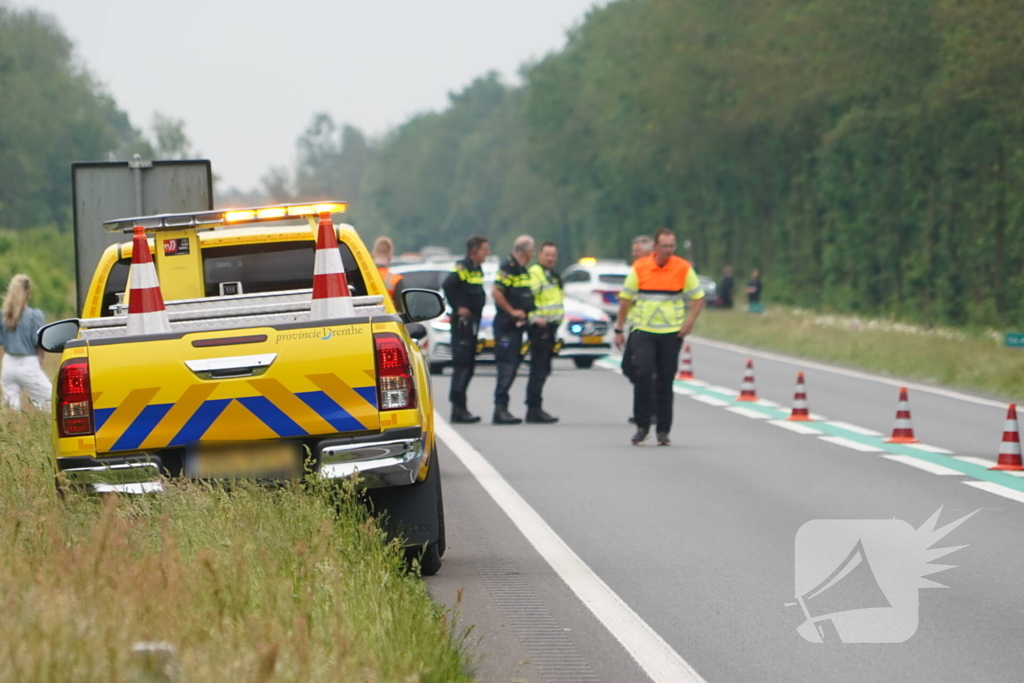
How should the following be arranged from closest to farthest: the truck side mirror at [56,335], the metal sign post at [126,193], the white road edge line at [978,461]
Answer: the truck side mirror at [56,335] → the white road edge line at [978,461] → the metal sign post at [126,193]

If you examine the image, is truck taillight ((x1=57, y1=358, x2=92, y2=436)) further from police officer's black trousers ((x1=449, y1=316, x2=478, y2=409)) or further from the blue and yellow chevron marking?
police officer's black trousers ((x1=449, y1=316, x2=478, y2=409))

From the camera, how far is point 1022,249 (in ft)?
142

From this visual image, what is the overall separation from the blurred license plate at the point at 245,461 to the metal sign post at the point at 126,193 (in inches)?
402

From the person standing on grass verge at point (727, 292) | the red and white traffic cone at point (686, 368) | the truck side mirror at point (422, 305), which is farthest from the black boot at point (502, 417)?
the person standing on grass verge at point (727, 292)

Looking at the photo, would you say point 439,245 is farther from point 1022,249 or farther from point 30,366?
point 30,366

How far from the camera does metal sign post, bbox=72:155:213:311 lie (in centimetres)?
1741

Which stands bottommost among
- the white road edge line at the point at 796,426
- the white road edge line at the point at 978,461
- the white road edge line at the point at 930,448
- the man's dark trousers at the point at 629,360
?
the white road edge line at the point at 796,426

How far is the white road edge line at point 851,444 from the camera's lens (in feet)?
48.2

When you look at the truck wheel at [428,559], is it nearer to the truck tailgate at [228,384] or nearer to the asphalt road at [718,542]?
the asphalt road at [718,542]

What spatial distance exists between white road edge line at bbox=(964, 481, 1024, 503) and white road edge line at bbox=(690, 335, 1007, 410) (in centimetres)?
776

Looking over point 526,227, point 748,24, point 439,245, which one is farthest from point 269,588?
point 439,245

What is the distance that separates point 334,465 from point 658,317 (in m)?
7.51

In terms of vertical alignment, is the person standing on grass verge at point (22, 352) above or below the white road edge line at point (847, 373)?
above

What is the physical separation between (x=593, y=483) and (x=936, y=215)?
39.0 meters
